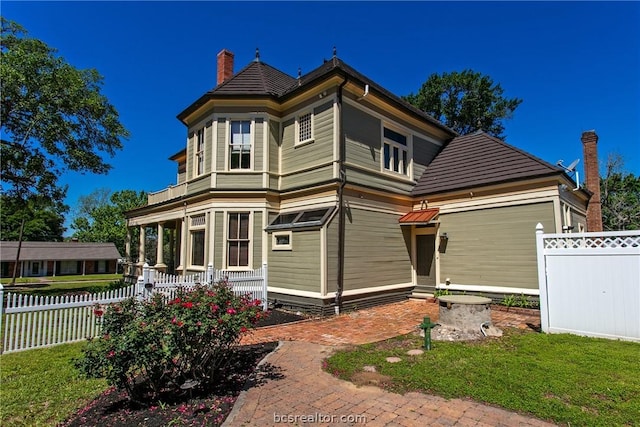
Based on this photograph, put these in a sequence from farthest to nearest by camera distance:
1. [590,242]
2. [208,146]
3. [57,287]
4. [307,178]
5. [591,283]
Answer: [57,287] < [208,146] < [307,178] < [590,242] < [591,283]

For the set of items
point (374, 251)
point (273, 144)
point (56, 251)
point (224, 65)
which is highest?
point (224, 65)

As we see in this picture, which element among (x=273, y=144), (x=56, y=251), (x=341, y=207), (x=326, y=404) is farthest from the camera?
(x=56, y=251)

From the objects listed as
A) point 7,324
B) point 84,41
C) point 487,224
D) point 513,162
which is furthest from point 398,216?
point 84,41

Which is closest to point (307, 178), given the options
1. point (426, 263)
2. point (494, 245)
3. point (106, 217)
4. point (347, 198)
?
point (347, 198)

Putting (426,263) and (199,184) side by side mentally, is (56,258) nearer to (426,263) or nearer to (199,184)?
(199,184)

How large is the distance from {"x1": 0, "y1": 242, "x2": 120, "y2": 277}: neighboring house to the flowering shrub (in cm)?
4618

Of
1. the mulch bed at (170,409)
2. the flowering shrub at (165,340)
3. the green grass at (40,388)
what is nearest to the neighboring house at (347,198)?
the mulch bed at (170,409)

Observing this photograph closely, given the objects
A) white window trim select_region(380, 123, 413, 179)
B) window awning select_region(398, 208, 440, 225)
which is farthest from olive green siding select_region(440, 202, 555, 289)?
white window trim select_region(380, 123, 413, 179)

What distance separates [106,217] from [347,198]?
49.3 m

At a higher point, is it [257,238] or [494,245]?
[257,238]

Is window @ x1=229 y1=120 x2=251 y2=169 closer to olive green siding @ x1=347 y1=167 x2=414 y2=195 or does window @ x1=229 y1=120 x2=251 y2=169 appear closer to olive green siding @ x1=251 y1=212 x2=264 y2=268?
olive green siding @ x1=251 y1=212 x2=264 y2=268

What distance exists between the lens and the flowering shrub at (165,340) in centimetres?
373

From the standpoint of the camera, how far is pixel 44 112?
13.8 meters

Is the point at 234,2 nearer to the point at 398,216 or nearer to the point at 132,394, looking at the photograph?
the point at 398,216
